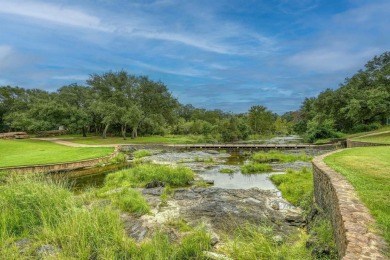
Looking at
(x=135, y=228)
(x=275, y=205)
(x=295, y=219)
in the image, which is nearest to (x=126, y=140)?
(x=275, y=205)

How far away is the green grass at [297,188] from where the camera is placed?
10719mm

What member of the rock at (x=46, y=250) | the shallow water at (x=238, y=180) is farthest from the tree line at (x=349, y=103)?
the rock at (x=46, y=250)

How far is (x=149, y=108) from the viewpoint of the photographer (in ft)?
156

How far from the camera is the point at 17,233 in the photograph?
721 centimetres

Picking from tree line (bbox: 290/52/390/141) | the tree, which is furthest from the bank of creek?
the tree

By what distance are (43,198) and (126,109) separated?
37.6 meters

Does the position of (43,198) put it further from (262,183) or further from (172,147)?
(172,147)

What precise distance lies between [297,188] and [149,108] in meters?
38.2

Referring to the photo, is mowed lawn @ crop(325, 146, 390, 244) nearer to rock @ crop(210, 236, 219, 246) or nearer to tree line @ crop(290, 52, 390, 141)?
rock @ crop(210, 236, 219, 246)

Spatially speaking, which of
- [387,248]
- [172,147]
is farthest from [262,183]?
[172,147]

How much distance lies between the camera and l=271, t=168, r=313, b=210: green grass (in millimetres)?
10719

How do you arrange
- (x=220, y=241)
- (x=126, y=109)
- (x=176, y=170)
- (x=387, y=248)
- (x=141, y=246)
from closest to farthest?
1. (x=387, y=248)
2. (x=141, y=246)
3. (x=220, y=241)
4. (x=176, y=170)
5. (x=126, y=109)

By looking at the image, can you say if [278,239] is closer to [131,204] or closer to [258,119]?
[131,204]

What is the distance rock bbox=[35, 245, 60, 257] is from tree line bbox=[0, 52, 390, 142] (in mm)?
33022
